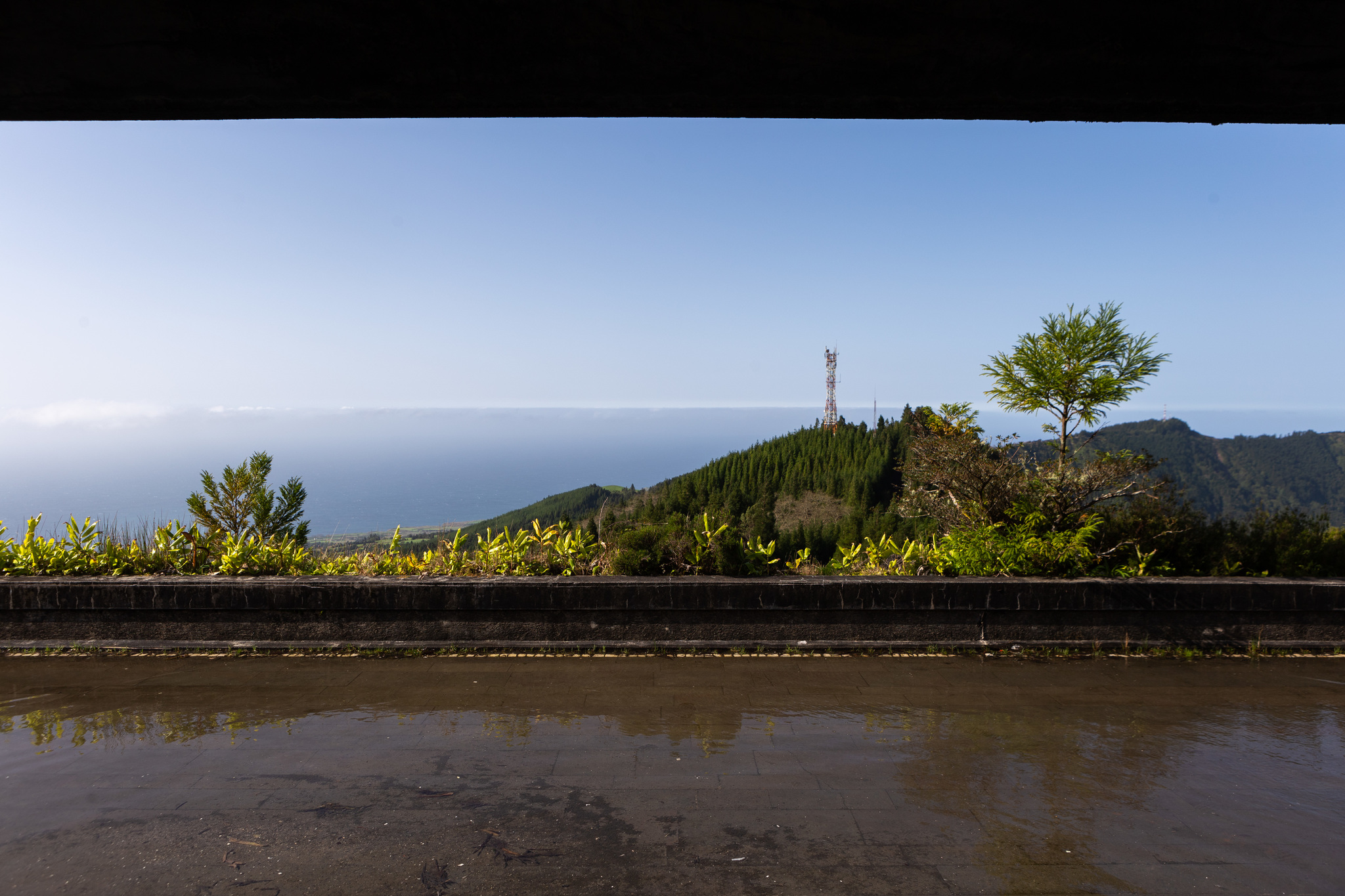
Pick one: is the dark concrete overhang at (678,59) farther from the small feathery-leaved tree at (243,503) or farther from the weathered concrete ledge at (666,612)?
the small feathery-leaved tree at (243,503)

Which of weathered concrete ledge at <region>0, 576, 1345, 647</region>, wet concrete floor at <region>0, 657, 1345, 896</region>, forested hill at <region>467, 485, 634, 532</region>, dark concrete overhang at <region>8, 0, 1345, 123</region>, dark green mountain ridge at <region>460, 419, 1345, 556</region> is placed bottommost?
forested hill at <region>467, 485, 634, 532</region>

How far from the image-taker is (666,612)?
5840 millimetres

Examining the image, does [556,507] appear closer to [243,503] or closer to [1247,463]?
[243,503]

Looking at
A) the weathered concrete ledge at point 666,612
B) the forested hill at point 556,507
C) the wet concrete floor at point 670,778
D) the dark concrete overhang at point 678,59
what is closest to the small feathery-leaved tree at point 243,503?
the weathered concrete ledge at point 666,612

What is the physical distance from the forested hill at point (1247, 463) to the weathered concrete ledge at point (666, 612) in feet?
257

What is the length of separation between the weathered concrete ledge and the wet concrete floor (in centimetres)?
34

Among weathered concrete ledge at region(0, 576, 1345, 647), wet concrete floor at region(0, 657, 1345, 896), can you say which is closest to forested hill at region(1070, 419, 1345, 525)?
weathered concrete ledge at region(0, 576, 1345, 647)

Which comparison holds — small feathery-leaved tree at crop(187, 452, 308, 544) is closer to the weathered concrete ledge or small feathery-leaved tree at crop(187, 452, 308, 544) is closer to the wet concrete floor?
the weathered concrete ledge

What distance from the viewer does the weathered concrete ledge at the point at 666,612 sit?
579 centimetres

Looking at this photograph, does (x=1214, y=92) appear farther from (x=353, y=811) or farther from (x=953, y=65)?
(x=353, y=811)

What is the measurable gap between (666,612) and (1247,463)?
4512 inches

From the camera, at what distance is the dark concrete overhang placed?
1350mm

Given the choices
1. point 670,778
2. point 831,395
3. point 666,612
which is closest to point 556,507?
point 831,395

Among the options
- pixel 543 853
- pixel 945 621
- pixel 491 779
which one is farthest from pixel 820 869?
pixel 945 621
